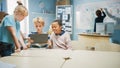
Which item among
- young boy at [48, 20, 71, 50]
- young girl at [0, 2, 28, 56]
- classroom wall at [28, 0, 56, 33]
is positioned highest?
classroom wall at [28, 0, 56, 33]

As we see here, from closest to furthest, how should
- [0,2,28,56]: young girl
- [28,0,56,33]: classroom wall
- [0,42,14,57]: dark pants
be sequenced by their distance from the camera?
[0,42,14,57]: dark pants, [0,2,28,56]: young girl, [28,0,56,33]: classroom wall

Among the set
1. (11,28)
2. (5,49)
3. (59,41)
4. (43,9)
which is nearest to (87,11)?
(43,9)

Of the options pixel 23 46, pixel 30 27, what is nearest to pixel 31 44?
pixel 23 46

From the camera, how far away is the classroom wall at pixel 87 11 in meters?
2.62

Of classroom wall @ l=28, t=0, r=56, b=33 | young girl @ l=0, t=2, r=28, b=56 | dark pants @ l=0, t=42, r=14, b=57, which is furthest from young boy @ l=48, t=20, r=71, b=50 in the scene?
classroom wall @ l=28, t=0, r=56, b=33

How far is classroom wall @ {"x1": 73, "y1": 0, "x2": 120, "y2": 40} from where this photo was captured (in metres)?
2.62

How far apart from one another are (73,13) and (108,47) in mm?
1895

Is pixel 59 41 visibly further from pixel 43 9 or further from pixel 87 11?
pixel 87 11

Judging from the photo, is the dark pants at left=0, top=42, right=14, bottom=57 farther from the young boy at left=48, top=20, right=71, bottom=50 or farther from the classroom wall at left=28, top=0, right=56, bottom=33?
the classroom wall at left=28, top=0, right=56, bottom=33

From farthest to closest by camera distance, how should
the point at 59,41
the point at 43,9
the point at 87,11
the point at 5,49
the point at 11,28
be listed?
Result: 1. the point at 87,11
2. the point at 43,9
3. the point at 59,41
4. the point at 11,28
5. the point at 5,49

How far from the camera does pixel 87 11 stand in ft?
9.93

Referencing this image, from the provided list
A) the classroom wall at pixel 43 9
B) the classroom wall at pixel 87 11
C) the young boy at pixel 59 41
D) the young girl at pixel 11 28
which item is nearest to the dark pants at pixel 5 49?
the young girl at pixel 11 28

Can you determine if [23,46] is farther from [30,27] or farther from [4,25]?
[30,27]

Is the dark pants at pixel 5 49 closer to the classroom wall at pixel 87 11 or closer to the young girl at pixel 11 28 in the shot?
the young girl at pixel 11 28
